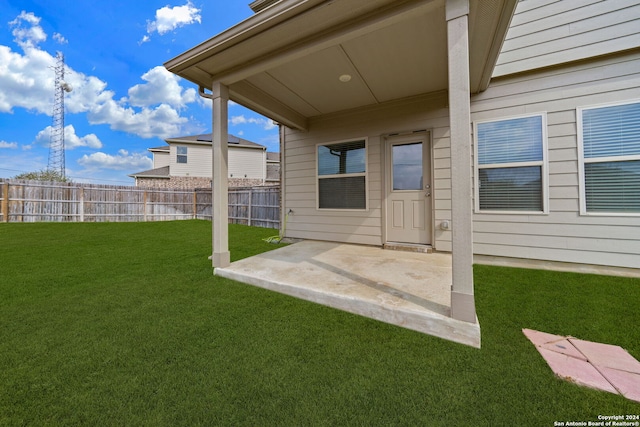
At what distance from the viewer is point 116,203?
362 inches

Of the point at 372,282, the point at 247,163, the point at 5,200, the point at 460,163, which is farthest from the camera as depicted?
the point at 247,163

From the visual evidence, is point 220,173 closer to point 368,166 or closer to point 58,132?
point 368,166

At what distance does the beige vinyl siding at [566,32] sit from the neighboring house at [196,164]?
14.3 m

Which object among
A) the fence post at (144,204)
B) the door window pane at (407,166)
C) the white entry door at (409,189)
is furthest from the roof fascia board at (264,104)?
the fence post at (144,204)

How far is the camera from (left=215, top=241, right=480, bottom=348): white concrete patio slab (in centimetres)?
180

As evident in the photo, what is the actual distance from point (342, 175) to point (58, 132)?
23403mm

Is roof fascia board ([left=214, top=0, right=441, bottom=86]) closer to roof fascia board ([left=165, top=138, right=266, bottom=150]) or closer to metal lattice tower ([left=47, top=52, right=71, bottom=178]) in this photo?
roof fascia board ([left=165, top=138, right=266, bottom=150])

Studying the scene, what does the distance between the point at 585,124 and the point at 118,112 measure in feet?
115

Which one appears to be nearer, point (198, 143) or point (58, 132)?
point (198, 143)

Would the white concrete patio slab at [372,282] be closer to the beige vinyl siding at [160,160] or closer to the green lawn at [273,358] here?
the green lawn at [273,358]

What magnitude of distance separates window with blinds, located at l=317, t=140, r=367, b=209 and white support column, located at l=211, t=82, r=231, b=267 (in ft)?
6.77

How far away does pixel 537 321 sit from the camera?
187 centimetres

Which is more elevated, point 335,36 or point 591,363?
point 335,36

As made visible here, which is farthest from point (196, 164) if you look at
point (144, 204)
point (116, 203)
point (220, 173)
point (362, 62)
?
point (362, 62)
